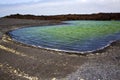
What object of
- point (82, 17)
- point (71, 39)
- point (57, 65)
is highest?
point (57, 65)

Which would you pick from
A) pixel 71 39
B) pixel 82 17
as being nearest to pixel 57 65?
pixel 71 39

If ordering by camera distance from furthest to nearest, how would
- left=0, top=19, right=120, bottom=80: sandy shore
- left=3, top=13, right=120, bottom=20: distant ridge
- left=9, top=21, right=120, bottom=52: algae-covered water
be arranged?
left=3, top=13, right=120, bottom=20: distant ridge < left=9, top=21, right=120, bottom=52: algae-covered water < left=0, top=19, right=120, bottom=80: sandy shore

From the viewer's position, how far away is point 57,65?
49.8 ft

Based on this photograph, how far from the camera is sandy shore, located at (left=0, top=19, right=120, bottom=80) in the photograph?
42.9 ft

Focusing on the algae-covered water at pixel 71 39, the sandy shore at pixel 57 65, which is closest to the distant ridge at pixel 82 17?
the algae-covered water at pixel 71 39

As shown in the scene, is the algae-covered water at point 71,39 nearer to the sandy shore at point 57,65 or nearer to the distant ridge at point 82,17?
the sandy shore at point 57,65

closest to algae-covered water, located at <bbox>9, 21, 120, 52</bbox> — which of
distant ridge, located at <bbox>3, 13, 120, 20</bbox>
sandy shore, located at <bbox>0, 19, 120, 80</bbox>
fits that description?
sandy shore, located at <bbox>0, 19, 120, 80</bbox>

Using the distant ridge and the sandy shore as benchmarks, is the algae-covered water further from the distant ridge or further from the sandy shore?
the distant ridge

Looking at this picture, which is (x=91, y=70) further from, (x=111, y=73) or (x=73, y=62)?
(x=73, y=62)

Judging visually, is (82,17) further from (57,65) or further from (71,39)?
(57,65)

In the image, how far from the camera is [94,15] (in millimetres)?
58531

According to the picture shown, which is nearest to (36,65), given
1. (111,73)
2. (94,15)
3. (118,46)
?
(111,73)

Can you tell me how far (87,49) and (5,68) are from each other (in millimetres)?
8163

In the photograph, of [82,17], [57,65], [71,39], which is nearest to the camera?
[57,65]
